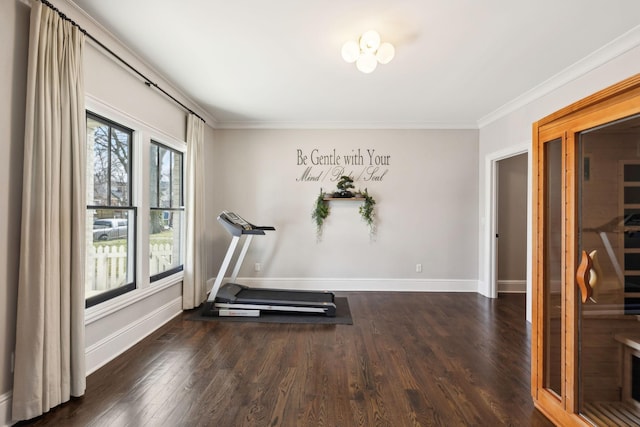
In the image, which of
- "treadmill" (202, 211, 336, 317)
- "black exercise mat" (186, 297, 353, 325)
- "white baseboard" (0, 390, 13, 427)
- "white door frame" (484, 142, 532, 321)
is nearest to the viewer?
"white baseboard" (0, 390, 13, 427)

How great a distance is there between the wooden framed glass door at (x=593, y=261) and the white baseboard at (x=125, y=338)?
11.0 ft

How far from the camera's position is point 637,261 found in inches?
63.9

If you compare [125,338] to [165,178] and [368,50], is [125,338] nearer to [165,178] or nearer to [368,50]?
[165,178]

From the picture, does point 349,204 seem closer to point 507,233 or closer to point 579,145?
point 507,233

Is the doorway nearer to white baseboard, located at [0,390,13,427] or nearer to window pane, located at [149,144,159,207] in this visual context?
window pane, located at [149,144,159,207]

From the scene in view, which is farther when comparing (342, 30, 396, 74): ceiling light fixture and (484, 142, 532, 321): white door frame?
(484, 142, 532, 321): white door frame

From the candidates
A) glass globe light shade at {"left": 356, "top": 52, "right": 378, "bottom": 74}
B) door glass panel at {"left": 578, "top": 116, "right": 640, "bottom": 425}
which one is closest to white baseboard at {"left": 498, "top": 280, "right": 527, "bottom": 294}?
door glass panel at {"left": 578, "top": 116, "right": 640, "bottom": 425}

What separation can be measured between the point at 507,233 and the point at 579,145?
3.75 metres

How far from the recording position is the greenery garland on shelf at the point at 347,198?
203 inches

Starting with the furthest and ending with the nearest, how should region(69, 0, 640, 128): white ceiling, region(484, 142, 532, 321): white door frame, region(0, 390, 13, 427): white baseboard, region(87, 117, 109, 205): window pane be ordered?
region(484, 142, 532, 321): white door frame
region(87, 117, 109, 205): window pane
region(69, 0, 640, 128): white ceiling
region(0, 390, 13, 427): white baseboard

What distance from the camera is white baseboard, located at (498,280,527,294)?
5.15 meters

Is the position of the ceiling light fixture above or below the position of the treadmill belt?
above

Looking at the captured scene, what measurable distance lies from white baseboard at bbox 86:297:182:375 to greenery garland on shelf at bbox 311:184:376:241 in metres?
2.39

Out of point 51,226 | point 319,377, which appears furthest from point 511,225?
point 51,226
